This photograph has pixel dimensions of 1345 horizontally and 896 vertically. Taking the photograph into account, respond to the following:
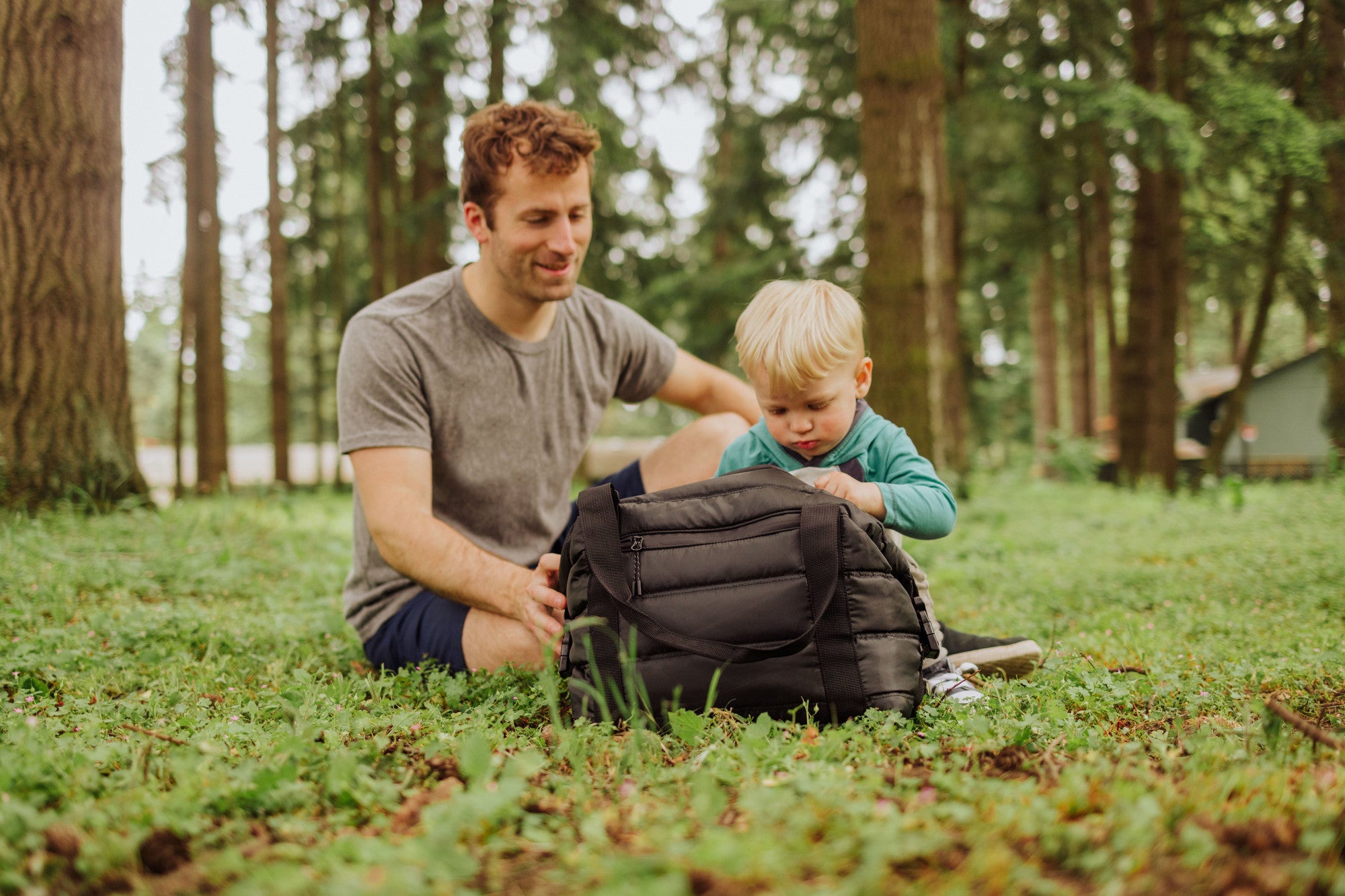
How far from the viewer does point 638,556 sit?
Result: 8.07 feet

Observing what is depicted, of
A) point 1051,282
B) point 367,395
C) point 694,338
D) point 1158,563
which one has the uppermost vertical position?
point 1051,282

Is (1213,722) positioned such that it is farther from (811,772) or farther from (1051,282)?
(1051,282)

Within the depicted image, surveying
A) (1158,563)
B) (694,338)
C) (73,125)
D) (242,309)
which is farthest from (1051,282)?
(242,309)

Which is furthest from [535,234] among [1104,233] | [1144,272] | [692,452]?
[1104,233]

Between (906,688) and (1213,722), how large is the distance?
0.82 metres

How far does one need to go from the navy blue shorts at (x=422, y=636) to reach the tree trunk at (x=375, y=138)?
9935 millimetres

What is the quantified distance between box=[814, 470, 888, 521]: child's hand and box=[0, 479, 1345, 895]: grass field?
23.4 inches

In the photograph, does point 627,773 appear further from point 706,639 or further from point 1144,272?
point 1144,272

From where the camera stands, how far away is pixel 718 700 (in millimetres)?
2371

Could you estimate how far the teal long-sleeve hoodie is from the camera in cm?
266

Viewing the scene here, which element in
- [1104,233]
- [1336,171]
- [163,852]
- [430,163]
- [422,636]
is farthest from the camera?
[1104,233]

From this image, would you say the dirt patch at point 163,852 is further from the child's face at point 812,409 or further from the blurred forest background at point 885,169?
the blurred forest background at point 885,169

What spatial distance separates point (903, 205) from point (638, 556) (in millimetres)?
4875

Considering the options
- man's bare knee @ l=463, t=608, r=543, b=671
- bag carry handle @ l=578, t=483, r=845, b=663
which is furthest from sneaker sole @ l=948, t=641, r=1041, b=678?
man's bare knee @ l=463, t=608, r=543, b=671
